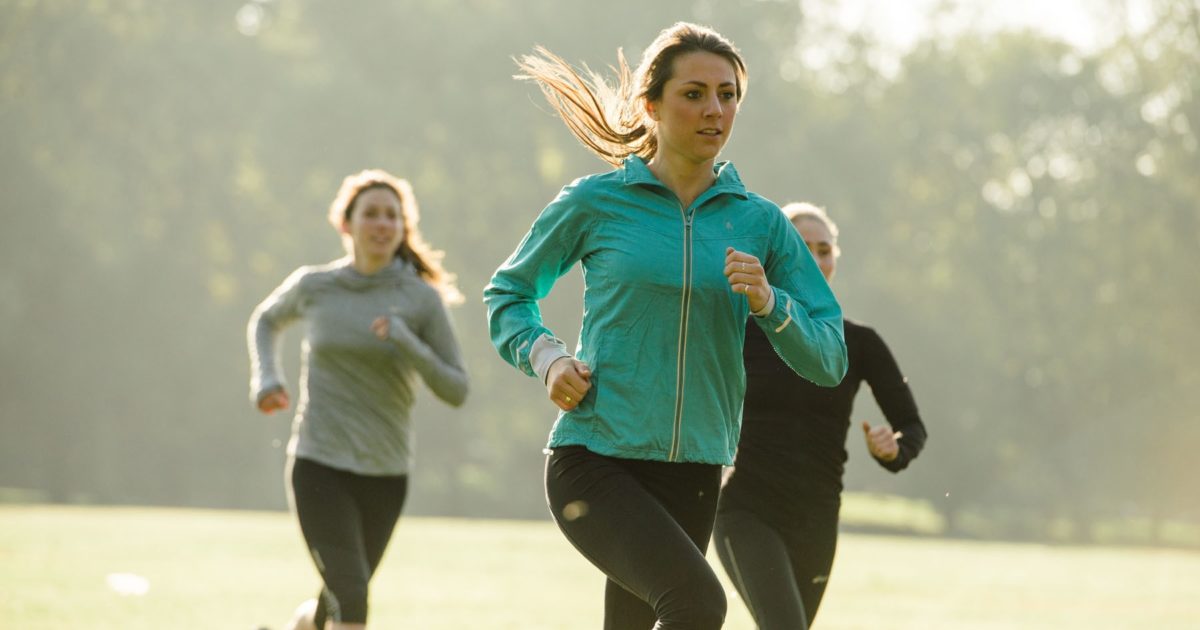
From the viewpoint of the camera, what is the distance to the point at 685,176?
5.14m

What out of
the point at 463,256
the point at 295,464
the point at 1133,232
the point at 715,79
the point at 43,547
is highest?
the point at 1133,232

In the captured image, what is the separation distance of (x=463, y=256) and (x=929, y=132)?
14.9m

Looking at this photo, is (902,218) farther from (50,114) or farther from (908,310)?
(50,114)

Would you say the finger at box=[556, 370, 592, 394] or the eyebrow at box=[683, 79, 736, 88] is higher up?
the eyebrow at box=[683, 79, 736, 88]

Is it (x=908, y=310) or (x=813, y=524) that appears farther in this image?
(x=908, y=310)

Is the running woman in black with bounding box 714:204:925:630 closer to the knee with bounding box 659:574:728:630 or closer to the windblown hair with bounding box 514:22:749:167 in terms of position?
the windblown hair with bounding box 514:22:749:167

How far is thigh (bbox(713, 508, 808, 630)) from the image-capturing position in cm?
645

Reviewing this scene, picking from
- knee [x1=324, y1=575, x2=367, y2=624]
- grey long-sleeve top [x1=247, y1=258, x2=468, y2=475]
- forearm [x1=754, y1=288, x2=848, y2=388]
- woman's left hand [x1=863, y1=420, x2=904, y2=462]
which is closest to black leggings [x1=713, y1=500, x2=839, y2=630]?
woman's left hand [x1=863, y1=420, x2=904, y2=462]

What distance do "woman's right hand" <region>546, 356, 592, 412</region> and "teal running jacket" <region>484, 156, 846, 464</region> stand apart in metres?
0.05

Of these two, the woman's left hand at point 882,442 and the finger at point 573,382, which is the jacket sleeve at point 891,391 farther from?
the finger at point 573,382

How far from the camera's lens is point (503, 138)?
46.6 m

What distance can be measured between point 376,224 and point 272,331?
0.88m

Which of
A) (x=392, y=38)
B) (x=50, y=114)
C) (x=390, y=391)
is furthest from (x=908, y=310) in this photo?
(x=390, y=391)

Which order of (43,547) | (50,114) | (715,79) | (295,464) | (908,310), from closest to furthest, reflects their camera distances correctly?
(715,79)
(295,464)
(43,547)
(50,114)
(908,310)
